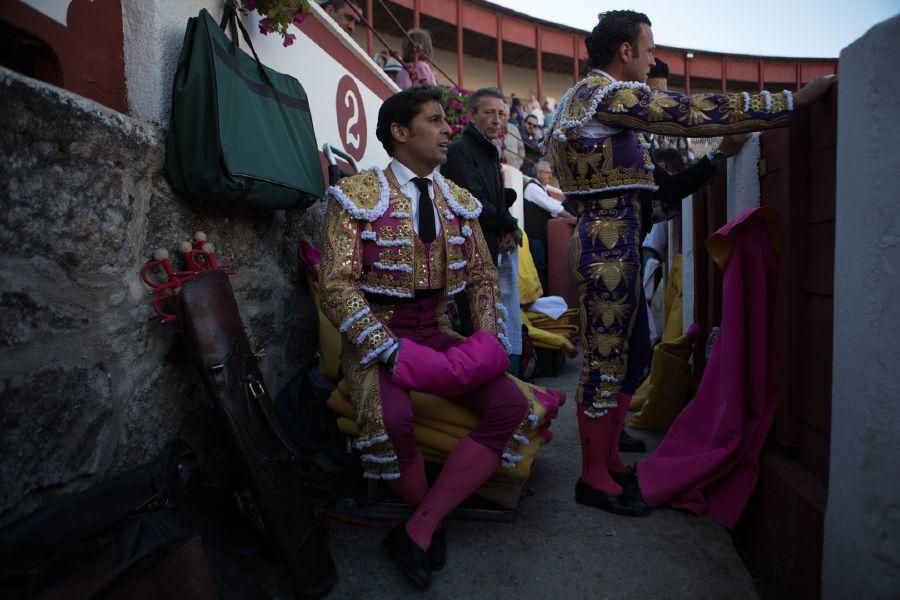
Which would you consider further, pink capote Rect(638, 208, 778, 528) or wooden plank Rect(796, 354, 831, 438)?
pink capote Rect(638, 208, 778, 528)

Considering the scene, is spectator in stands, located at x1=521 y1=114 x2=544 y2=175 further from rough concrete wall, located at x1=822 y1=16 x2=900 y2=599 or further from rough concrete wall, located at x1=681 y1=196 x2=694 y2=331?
rough concrete wall, located at x1=822 y1=16 x2=900 y2=599

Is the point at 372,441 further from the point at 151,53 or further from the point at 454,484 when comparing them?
the point at 151,53

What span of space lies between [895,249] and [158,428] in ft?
6.51

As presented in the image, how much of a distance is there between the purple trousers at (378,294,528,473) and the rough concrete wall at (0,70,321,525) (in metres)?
0.68

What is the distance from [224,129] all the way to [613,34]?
61.0 inches


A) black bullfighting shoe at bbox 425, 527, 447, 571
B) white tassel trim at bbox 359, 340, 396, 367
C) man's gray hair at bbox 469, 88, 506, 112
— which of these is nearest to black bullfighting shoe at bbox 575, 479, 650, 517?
black bullfighting shoe at bbox 425, 527, 447, 571

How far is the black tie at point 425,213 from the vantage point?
2.27 m

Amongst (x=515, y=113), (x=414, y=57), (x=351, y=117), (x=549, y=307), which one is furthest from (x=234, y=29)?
(x=515, y=113)

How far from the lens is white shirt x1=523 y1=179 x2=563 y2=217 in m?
7.57

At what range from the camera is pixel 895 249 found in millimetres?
1272

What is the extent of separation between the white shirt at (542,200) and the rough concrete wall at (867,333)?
6088 mm

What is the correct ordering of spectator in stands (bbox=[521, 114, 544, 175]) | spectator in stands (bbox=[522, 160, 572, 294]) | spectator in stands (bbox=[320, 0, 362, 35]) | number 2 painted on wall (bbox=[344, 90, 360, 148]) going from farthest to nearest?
spectator in stands (bbox=[521, 114, 544, 175]) < spectator in stands (bbox=[522, 160, 572, 294]) < spectator in stands (bbox=[320, 0, 362, 35]) < number 2 painted on wall (bbox=[344, 90, 360, 148])

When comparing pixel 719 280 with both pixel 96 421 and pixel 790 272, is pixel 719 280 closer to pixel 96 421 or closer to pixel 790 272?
pixel 790 272

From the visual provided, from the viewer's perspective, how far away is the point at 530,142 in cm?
1387
